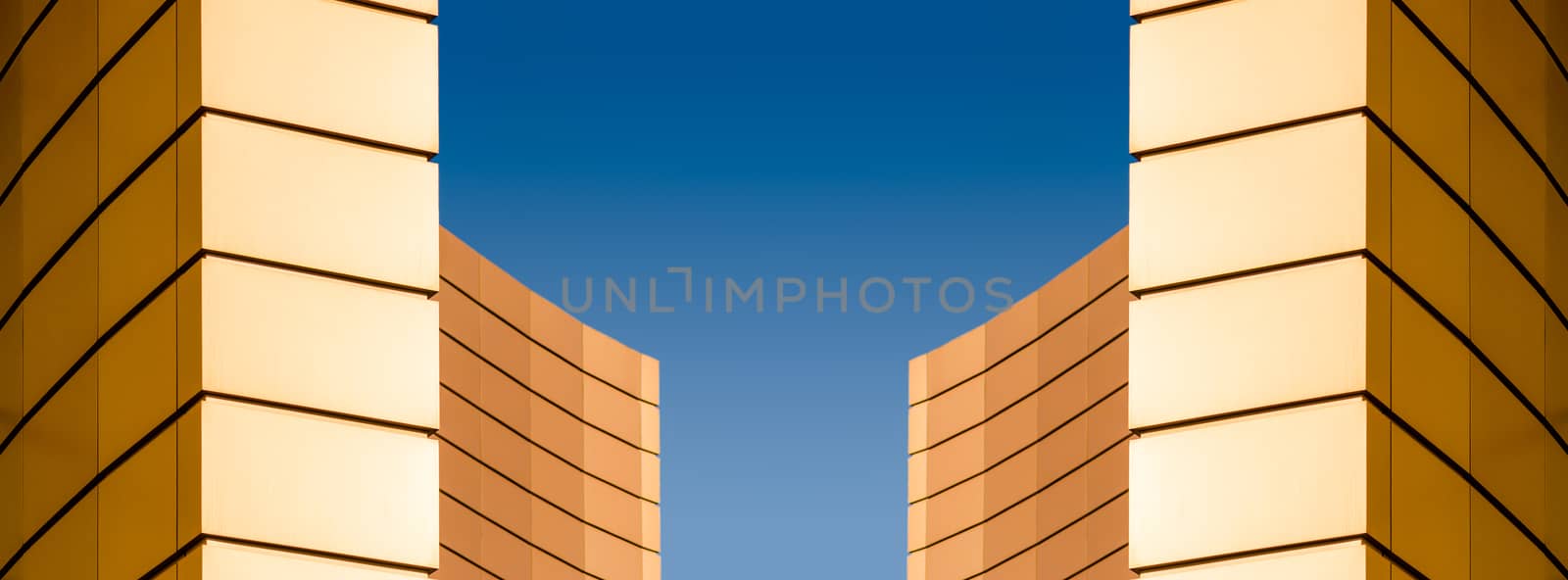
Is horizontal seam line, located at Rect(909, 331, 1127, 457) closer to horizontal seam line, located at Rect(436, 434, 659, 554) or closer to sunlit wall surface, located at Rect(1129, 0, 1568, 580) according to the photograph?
horizontal seam line, located at Rect(436, 434, 659, 554)

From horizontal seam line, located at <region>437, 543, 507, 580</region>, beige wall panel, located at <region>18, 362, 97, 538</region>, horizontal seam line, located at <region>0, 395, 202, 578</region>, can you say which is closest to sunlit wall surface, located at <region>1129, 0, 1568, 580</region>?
horizontal seam line, located at <region>0, 395, 202, 578</region>

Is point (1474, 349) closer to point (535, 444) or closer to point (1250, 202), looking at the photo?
point (1250, 202)

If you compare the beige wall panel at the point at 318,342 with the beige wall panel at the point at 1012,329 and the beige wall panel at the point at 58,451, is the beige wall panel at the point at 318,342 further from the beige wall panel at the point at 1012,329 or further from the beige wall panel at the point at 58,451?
the beige wall panel at the point at 1012,329

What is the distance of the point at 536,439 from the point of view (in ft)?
81.9

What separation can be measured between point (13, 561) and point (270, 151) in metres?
2.15

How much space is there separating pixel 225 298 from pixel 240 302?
65 mm

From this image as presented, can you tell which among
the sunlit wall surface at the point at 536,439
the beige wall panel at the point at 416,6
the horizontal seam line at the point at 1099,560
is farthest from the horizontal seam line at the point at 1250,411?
the horizontal seam line at the point at 1099,560

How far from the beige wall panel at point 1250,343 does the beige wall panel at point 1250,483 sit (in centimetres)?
9

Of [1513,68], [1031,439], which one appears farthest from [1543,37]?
[1031,439]

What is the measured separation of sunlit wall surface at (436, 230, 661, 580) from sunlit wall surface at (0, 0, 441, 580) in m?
12.7

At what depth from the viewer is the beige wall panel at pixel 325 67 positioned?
23.6ft

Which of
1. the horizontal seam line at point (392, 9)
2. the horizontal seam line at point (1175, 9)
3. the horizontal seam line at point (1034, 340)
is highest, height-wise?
the horizontal seam line at point (1034, 340)

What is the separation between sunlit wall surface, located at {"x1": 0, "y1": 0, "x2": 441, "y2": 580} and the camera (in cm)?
688

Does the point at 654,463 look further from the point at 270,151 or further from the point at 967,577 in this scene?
the point at 270,151
